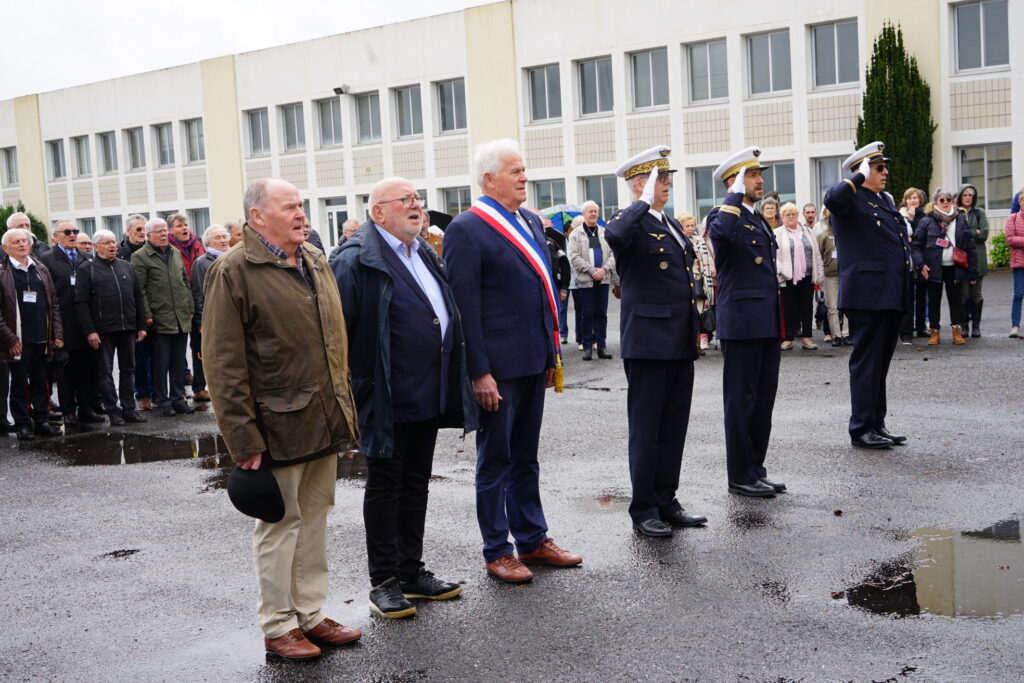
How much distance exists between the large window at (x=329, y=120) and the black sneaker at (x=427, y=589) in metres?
A: 38.5

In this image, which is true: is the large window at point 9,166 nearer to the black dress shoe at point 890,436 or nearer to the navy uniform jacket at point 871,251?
the navy uniform jacket at point 871,251

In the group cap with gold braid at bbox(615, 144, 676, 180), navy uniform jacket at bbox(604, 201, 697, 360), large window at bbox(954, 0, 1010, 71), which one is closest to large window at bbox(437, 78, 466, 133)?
large window at bbox(954, 0, 1010, 71)

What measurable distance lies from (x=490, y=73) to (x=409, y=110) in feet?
13.8

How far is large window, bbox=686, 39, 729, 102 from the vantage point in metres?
33.4

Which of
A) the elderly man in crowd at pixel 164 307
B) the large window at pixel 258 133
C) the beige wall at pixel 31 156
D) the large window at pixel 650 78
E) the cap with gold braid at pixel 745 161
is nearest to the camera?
the cap with gold braid at pixel 745 161

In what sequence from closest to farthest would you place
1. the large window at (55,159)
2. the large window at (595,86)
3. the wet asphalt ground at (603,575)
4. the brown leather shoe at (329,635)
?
1. the wet asphalt ground at (603,575)
2. the brown leather shoe at (329,635)
3. the large window at (595,86)
4. the large window at (55,159)

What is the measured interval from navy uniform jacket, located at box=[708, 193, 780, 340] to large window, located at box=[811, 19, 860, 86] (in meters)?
25.6

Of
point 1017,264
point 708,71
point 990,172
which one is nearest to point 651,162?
point 1017,264

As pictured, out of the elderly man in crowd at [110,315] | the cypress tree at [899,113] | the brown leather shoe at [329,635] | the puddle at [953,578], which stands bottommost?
the puddle at [953,578]

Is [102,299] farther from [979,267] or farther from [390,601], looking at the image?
[979,267]

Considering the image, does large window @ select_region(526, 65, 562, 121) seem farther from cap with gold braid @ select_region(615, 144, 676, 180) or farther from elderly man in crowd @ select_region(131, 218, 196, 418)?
cap with gold braid @ select_region(615, 144, 676, 180)

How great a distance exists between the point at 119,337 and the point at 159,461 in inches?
124

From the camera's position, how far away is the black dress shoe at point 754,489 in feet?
24.6

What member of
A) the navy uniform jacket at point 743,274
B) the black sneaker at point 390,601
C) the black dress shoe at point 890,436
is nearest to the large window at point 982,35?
the black dress shoe at point 890,436
